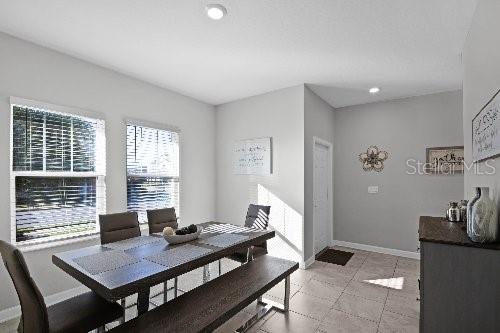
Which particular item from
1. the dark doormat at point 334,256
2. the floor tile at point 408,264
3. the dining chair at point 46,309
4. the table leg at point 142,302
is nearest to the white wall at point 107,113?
the dining chair at point 46,309

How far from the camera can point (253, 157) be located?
14.3 feet

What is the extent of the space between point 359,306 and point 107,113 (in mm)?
3704

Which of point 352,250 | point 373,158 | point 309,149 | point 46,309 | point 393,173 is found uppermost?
point 309,149

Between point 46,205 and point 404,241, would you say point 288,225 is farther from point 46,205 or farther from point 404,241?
point 46,205

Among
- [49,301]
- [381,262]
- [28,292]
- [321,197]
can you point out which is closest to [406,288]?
[381,262]

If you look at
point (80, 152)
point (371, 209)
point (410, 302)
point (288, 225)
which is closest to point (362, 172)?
point (371, 209)

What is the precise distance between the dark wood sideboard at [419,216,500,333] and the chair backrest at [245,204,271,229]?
6.39 ft

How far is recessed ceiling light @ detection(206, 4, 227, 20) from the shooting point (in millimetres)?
2047

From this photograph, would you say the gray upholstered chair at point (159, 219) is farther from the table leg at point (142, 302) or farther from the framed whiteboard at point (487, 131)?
the framed whiteboard at point (487, 131)

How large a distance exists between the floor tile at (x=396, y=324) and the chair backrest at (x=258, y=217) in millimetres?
1552

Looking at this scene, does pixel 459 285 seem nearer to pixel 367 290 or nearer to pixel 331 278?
pixel 367 290

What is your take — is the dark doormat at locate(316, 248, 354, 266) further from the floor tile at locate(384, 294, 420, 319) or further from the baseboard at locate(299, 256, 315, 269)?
the floor tile at locate(384, 294, 420, 319)

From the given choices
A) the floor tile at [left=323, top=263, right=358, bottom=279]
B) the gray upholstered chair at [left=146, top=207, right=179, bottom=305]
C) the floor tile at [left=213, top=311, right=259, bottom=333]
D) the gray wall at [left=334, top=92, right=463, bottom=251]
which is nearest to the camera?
the floor tile at [left=213, top=311, right=259, bottom=333]

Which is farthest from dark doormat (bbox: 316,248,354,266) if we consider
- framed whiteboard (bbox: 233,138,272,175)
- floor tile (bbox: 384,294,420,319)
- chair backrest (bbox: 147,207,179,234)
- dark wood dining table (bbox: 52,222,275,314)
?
chair backrest (bbox: 147,207,179,234)
